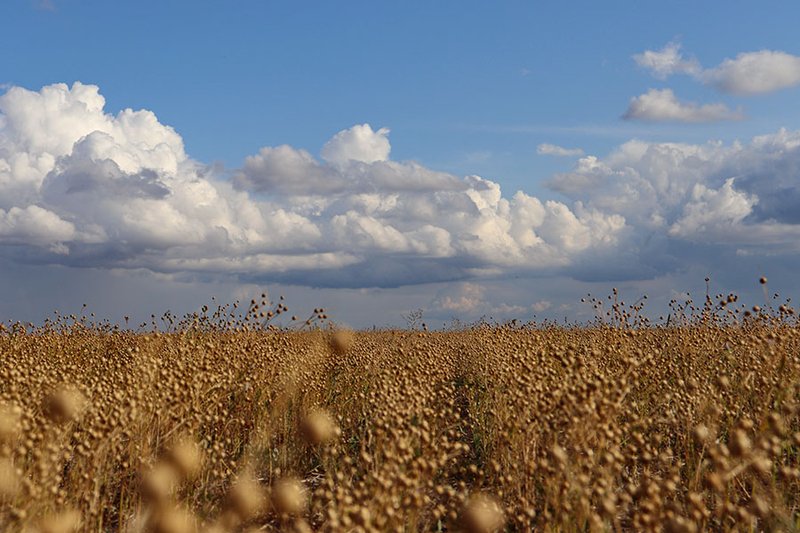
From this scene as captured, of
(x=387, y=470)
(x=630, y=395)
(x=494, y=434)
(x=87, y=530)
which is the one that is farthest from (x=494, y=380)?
(x=87, y=530)

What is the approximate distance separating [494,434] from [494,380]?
2.96ft

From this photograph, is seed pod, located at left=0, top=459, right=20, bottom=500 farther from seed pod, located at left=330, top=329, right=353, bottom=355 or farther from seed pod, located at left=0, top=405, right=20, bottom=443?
seed pod, located at left=330, top=329, right=353, bottom=355

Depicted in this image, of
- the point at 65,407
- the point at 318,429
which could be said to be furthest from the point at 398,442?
the point at 65,407

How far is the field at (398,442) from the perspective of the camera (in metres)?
3.04

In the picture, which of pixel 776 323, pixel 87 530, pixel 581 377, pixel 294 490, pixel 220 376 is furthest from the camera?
pixel 776 323

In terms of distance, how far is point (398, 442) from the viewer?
3.26 m

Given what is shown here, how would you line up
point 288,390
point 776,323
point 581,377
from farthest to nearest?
point 776,323 → point 288,390 → point 581,377

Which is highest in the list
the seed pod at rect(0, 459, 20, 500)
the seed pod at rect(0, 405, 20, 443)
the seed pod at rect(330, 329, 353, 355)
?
the seed pod at rect(330, 329, 353, 355)

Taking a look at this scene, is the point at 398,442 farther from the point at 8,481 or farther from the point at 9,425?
the point at 9,425

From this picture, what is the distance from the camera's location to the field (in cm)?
304

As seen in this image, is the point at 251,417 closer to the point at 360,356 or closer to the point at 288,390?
the point at 288,390

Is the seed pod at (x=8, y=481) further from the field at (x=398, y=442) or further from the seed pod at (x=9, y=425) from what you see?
the seed pod at (x=9, y=425)

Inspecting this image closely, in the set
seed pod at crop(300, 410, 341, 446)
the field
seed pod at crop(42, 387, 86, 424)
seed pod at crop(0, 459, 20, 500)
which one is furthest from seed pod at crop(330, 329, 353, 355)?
seed pod at crop(0, 459, 20, 500)

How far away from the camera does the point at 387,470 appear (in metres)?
3.08
